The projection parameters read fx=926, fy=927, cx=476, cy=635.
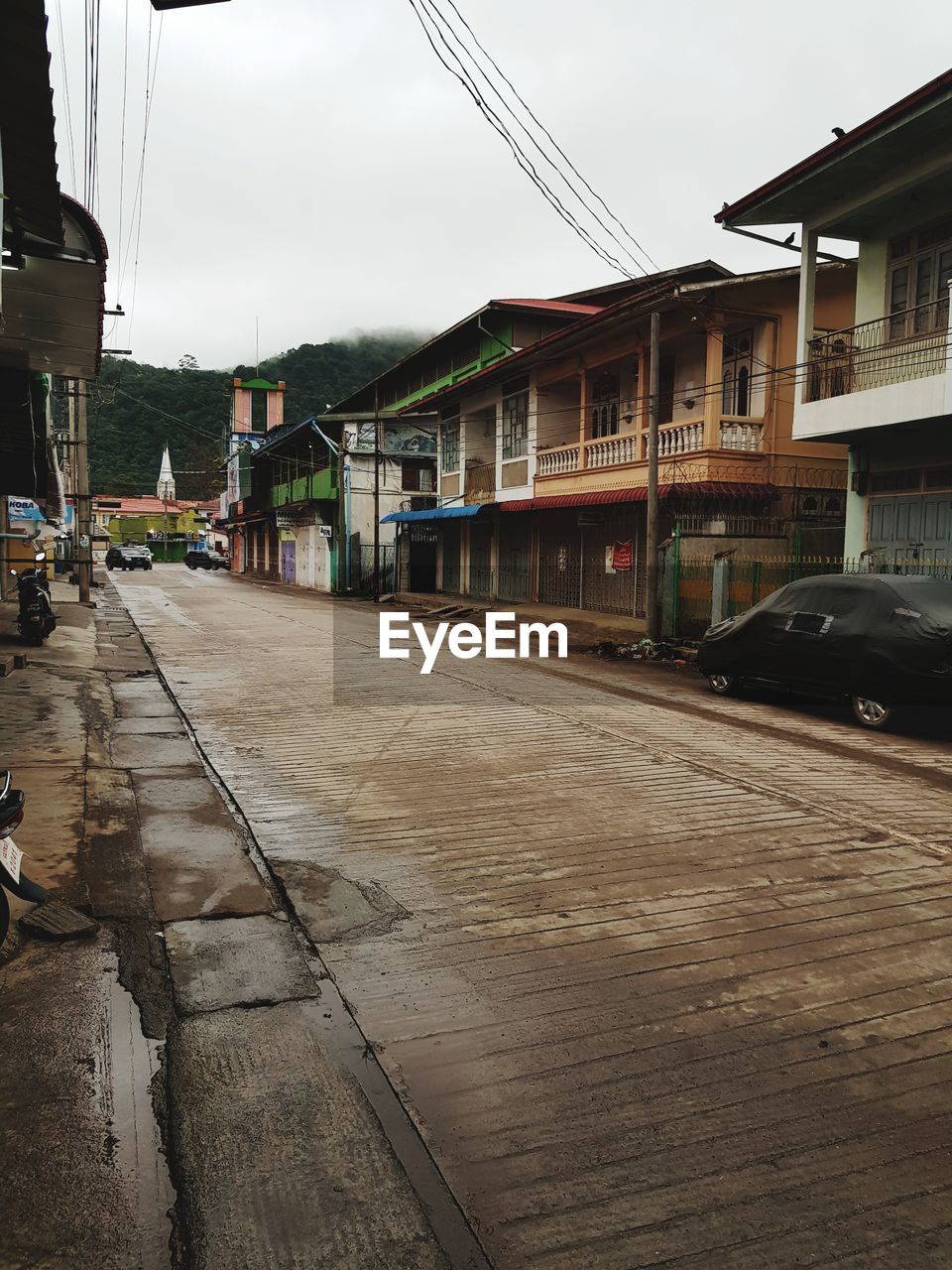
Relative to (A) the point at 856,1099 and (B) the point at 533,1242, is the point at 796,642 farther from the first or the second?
(B) the point at 533,1242

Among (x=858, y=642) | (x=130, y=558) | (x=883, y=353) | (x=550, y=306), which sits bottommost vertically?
(x=858, y=642)

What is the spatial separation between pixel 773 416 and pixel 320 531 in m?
25.3

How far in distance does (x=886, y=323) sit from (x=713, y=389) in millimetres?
Result: 4002

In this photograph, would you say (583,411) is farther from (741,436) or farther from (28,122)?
(28,122)

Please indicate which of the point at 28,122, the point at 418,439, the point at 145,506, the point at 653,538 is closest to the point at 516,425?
the point at 653,538

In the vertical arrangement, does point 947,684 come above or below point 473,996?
above

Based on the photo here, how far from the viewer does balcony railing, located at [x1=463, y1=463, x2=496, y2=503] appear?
28.5 m

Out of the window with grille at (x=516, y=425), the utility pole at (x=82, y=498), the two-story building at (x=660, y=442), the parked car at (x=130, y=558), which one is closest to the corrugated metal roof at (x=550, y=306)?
the two-story building at (x=660, y=442)

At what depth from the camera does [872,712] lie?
382 inches

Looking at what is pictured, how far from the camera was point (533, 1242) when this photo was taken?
235cm

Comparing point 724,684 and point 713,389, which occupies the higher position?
point 713,389

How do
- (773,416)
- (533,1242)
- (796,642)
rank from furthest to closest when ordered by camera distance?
1. (773,416)
2. (796,642)
3. (533,1242)

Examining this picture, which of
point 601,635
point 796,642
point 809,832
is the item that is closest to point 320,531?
point 601,635

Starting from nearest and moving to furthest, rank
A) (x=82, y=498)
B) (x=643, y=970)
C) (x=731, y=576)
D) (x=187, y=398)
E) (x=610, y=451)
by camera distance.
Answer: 1. (x=643, y=970)
2. (x=731, y=576)
3. (x=610, y=451)
4. (x=82, y=498)
5. (x=187, y=398)
